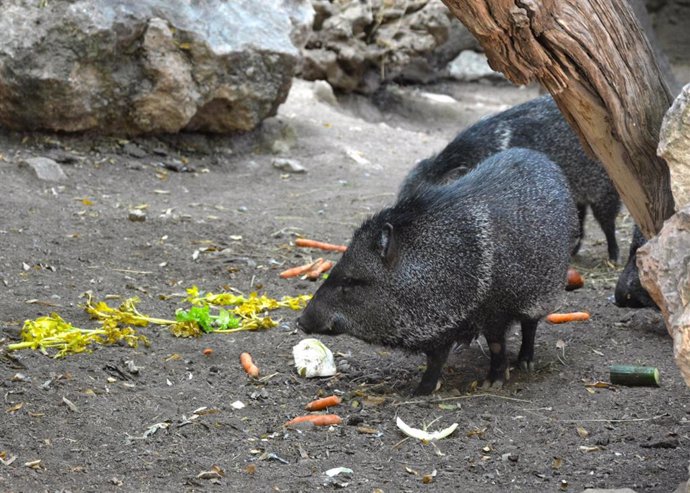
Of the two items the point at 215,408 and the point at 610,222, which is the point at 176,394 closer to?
the point at 215,408

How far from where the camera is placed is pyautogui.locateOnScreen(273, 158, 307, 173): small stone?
367 inches

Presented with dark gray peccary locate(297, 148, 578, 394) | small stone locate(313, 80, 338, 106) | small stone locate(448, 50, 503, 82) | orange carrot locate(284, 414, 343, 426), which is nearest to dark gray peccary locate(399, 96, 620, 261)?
dark gray peccary locate(297, 148, 578, 394)

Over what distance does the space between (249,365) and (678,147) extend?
97.6 inches

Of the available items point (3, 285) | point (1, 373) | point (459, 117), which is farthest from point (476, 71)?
point (1, 373)

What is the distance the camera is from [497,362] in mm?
4898

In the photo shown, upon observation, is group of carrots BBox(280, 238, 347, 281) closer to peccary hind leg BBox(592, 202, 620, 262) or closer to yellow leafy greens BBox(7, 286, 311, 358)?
yellow leafy greens BBox(7, 286, 311, 358)

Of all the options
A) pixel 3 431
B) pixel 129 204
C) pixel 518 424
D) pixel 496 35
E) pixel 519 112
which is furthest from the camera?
pixel 129 204

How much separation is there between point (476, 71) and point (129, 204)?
9.47 m

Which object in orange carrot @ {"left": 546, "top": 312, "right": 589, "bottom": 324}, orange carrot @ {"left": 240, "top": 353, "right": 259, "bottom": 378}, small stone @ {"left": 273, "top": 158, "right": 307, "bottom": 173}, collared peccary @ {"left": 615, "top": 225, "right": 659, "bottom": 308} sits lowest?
small stone @ {"left": 273, "top": 158, "right": 307, "bottom": 173}

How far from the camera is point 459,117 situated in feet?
43.0

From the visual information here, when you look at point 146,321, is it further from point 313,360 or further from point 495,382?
point 495,382

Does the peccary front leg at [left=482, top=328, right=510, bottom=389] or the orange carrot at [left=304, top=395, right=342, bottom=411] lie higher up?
the peccary front leg at [left=482, top=328, right=510, bottom=389]

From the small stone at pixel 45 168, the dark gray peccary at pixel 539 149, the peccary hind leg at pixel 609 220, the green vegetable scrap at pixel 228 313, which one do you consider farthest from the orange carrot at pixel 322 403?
the small stone at pixel 45 168

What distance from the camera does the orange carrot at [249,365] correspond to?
4.86 metres
